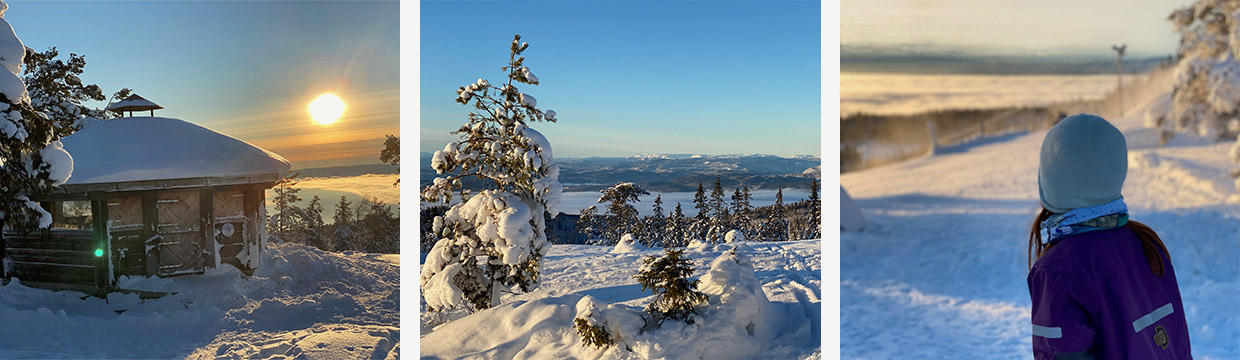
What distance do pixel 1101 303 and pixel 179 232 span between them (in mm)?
4526

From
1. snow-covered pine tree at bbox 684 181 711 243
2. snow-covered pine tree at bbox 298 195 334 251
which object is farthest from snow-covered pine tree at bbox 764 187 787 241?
snow-covered pine tree at bbox 298 195 334 251

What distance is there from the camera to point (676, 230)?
3.21 metres

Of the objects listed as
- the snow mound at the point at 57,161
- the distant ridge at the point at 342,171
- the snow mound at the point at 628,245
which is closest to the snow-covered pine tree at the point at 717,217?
the snow mound at the point at 628,245

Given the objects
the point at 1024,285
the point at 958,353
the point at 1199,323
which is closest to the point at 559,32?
the point at 958,353

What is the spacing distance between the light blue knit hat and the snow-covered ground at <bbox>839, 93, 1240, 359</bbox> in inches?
137

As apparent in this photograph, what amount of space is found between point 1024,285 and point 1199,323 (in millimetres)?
1056

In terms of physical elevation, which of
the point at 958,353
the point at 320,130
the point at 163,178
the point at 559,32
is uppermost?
the point at 559,32

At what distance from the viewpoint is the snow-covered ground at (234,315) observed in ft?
10.5

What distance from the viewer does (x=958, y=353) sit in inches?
168

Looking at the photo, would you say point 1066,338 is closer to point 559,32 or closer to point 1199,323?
point 559,32

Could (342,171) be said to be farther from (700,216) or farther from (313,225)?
(700,216)

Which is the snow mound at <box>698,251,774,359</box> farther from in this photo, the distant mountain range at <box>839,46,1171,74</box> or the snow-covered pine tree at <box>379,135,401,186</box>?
the distant mountain range at <box>839,46,1171,74</box>

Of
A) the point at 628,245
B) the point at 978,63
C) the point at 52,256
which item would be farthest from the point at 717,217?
the point at 52,256

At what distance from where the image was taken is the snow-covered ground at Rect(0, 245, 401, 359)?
321cm
